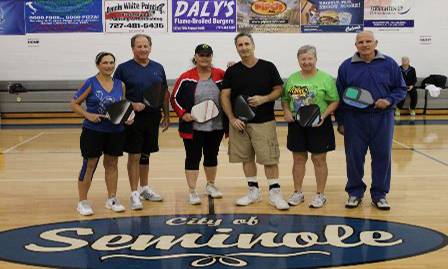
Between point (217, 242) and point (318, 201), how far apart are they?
143 centimetres

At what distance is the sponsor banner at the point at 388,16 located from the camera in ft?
47.5

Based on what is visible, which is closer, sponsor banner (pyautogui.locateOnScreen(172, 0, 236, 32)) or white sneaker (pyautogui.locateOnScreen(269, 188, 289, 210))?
white sneaker (pyautogui.locateOnScreen(269, 188, 289, 210))

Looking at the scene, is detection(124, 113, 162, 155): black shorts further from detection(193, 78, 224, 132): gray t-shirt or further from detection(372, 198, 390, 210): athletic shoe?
detection(372, 198, 390, 210): athletic shoe

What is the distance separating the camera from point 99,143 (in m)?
5.33

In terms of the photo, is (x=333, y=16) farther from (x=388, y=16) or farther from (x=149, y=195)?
(x=149, y=195)

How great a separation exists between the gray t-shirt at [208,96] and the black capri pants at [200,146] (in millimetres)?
74

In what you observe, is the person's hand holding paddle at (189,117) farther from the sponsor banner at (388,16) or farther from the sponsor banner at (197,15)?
the sponsor banner at (388,16)

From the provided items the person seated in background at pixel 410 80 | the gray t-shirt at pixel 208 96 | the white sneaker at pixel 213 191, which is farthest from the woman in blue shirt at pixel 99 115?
the person seated in background at pixel 410 80

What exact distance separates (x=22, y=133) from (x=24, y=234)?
7199 millimetres

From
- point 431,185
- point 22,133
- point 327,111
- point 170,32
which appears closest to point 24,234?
point 327,111

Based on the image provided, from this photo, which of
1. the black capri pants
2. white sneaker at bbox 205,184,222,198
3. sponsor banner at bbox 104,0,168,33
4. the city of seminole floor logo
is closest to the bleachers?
sponsor banner at bbox 104,0,168,33

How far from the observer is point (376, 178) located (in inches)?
219

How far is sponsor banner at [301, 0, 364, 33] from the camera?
47.3 ft

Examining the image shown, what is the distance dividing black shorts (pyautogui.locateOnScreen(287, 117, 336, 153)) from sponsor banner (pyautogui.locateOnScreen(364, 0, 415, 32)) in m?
9.59
